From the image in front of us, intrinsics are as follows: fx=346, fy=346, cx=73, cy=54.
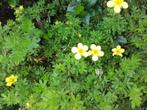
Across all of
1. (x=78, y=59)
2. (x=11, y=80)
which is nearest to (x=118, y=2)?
(x=78, y=59)

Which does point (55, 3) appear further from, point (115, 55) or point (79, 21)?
point (115, 55)

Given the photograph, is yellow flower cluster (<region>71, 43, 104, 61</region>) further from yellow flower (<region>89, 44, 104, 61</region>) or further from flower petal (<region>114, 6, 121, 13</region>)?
flower petal (<region>114, 6, 121, 13</region>)

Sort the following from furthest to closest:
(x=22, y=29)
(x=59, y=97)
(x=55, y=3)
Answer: (x=55, y=3), (x=22, y=29), (x=59, y=97)

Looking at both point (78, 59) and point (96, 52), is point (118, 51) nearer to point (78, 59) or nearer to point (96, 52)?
point (96, 52)

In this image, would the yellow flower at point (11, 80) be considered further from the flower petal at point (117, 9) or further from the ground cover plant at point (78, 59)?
the flower petal at point (117, 9)

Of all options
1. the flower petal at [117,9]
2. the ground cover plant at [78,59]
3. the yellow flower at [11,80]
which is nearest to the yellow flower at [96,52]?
the ground cover plant at [78,59]

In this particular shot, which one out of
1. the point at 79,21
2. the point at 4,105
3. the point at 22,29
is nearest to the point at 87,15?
the point at 79,21

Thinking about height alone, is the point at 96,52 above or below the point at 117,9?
below

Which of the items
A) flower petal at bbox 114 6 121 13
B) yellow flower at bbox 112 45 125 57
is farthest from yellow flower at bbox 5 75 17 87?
flower petal at bbox 114 6 121 13
